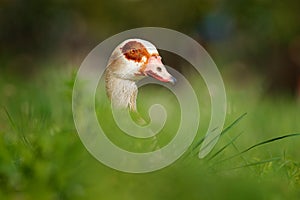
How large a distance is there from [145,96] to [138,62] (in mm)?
2164

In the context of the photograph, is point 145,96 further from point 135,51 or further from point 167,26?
point 167,26

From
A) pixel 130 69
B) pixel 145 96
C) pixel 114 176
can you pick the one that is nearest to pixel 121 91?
pixel 130 69

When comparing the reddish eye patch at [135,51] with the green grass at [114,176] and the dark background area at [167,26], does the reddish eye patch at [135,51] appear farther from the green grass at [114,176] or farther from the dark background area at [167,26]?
the dark background area at [167,26]

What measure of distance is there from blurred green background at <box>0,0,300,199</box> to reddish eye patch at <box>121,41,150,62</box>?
0.60 feet

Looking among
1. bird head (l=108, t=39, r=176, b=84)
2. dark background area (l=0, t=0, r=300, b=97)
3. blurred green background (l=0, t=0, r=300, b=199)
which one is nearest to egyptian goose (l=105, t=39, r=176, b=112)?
bird head (l=108, t=39, r=176, b=84)

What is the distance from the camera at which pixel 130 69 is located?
1960 millimetres

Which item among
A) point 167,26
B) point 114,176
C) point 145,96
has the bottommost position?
point 167,26

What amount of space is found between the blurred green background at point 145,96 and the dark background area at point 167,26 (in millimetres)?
15

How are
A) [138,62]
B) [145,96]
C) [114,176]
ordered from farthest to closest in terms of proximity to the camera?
[145,96], [138,62], [114,176]

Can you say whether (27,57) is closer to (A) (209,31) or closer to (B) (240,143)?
(A) (209,31)

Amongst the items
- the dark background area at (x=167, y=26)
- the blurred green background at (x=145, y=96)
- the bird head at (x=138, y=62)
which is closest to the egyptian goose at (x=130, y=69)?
the bird head at (x=138, y=62)

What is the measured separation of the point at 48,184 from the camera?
153cm

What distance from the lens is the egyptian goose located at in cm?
191

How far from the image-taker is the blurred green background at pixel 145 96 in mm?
1562
